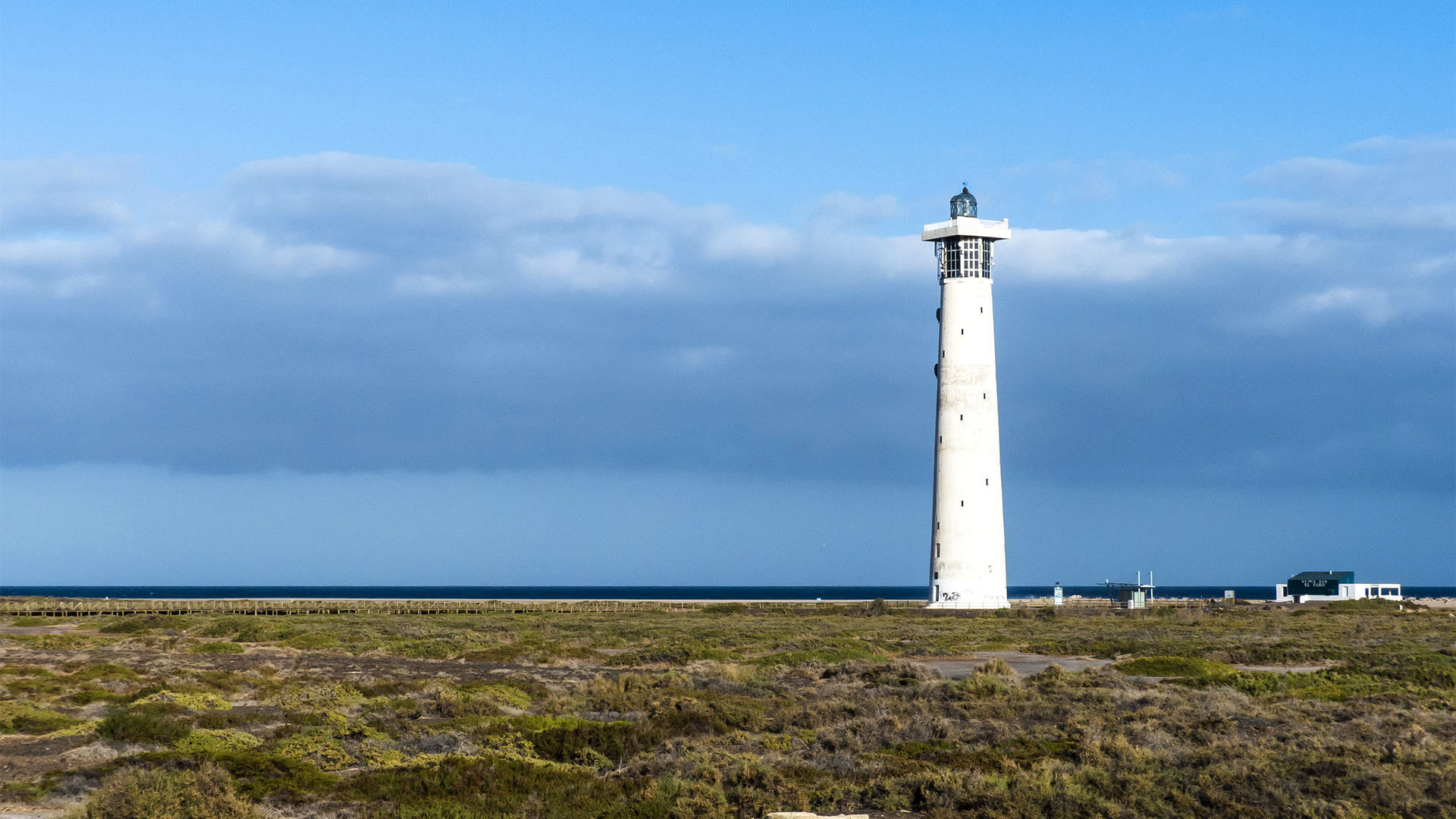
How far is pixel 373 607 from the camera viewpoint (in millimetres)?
83312

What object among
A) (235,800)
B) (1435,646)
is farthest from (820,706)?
(1435,646)

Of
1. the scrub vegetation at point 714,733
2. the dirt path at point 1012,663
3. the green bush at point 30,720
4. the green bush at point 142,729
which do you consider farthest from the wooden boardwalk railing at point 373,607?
the green bush at point 142,729

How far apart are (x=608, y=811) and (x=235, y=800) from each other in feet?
15.4

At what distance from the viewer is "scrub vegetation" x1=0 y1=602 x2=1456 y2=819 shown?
16500 mm

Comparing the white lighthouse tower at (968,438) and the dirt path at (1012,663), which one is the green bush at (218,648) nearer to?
the dirt path at (1012,663)

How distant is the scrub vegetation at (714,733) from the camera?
→ 16.5 m

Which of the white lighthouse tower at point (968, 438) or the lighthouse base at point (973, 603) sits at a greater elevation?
the white lighthouse tower at point (968, 438)

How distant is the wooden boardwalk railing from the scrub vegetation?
35.8 meters

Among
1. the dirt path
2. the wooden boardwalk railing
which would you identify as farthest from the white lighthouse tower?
the dirt path

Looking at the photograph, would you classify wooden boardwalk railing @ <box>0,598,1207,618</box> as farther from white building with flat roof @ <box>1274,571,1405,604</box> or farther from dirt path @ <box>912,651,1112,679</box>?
dirt path @ <box>912,651,1112,679</box>

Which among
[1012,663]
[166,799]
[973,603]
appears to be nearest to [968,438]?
[973,603]

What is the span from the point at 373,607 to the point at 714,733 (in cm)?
6531

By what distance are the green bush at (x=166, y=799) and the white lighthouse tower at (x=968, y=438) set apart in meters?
49.9

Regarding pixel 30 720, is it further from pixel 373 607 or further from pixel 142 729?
pixel 373 607
